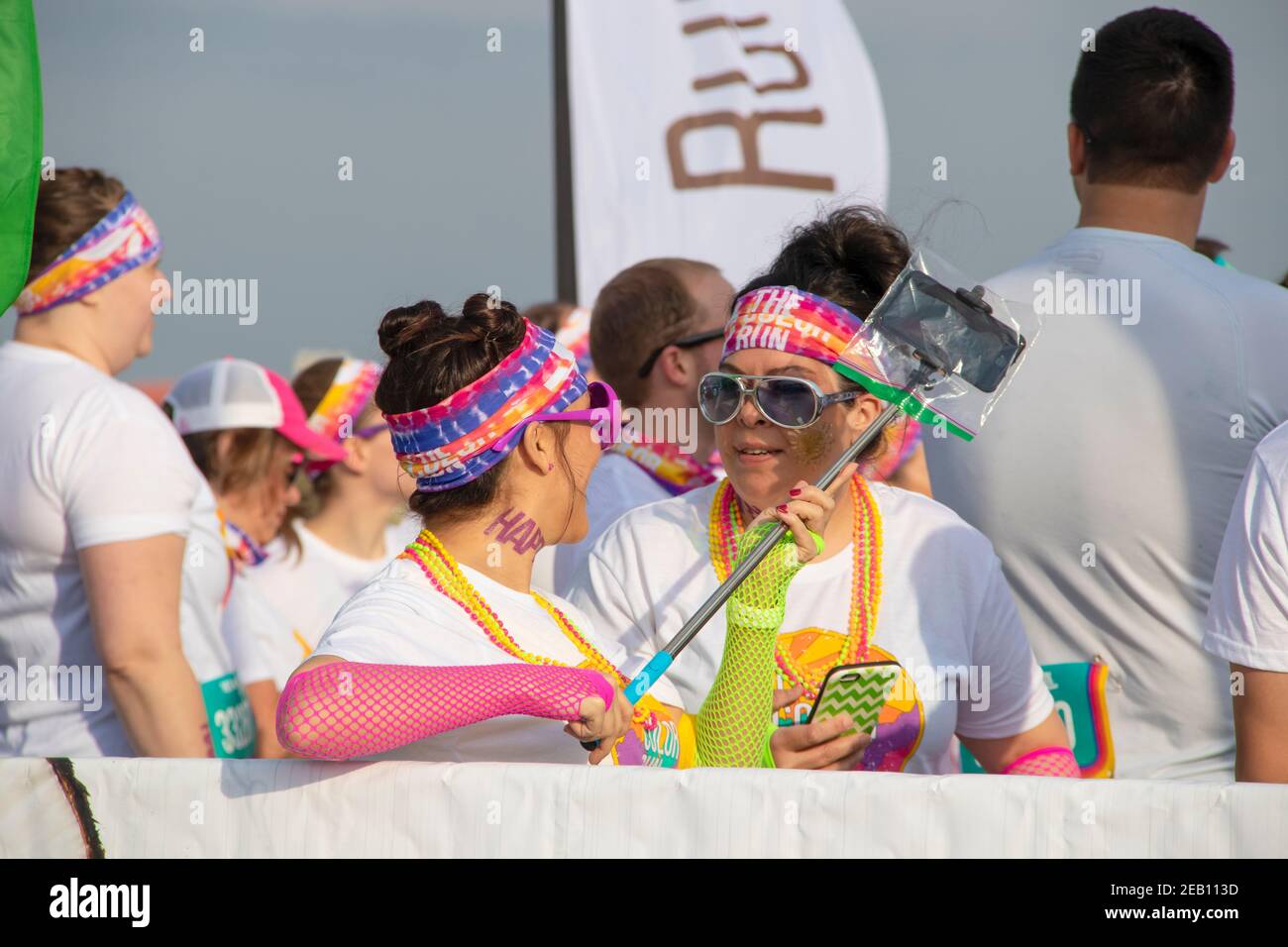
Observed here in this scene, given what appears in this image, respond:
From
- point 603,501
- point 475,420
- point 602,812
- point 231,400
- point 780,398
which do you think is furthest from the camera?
point 231,400

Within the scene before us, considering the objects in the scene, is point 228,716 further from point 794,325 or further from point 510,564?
point 794,325

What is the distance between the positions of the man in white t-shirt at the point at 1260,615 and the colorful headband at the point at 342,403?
3501mm

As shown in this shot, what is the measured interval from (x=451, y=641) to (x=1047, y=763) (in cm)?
125

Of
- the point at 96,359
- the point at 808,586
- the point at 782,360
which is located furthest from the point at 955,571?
the point at 96,359

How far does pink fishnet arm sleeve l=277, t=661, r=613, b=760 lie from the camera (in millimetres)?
1908

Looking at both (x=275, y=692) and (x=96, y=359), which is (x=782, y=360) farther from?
(x=275, y=692)

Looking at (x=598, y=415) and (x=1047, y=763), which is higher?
(x=598, y=415)

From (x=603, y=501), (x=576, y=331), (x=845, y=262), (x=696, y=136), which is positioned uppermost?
(x=696, y=136)

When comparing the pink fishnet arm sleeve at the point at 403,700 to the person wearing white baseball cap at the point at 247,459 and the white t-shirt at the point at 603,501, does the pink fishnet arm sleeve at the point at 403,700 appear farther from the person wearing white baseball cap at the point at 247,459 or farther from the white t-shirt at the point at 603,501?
the person wearing white baseball cap at the point at 247,459

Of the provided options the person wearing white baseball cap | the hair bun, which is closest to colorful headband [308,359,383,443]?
the person wearing white baseball cap

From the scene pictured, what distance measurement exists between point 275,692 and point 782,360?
2096 mm

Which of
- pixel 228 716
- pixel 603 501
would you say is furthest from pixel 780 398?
pixel 228 716

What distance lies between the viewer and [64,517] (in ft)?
9.86

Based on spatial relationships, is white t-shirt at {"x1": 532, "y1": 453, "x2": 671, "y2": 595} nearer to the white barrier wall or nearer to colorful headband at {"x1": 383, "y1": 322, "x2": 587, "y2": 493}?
colorful headband at {"x1": 383, "y1": 322, "x2": 587, "y2": 493}
